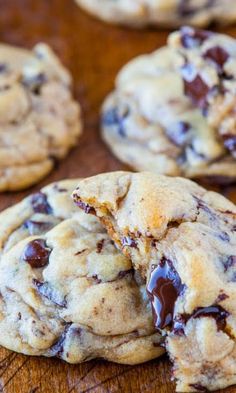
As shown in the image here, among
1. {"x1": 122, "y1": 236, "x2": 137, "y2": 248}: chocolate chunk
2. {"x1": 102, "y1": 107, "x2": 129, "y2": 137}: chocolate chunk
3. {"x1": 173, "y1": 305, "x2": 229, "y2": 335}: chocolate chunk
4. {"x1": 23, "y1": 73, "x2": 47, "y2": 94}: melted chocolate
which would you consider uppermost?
{"x1": 122, "y1": 236, "x2": 137, "y2": 248}: chocolate chunk

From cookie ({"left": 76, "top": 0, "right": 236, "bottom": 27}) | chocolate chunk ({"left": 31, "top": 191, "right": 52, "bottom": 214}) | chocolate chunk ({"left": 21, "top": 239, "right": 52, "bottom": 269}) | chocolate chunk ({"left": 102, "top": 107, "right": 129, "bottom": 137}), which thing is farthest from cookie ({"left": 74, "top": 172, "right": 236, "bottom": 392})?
cookie ({"left": 76, "top": 0, "right": 236, "bottom": 27})

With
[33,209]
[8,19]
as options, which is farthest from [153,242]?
[8,19]

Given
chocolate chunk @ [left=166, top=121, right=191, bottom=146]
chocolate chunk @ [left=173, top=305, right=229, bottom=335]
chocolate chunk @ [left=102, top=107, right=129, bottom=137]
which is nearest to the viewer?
chocolate chunk @ [left=173, top=305, right=229, bottom=335]

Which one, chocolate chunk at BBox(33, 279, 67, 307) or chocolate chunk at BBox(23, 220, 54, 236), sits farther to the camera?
chocolate chunk at BBox(23, 220, 54, 236)

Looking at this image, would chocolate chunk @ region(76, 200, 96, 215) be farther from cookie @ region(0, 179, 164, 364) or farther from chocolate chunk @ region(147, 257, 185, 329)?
chocolate chunk @ region(147, 257, 185, 329)

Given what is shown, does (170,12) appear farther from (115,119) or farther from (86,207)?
(86,207)

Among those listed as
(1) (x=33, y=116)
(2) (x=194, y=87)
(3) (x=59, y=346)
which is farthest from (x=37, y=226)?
(2) (x=194, y=87)

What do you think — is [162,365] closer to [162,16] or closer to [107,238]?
[107,238]
